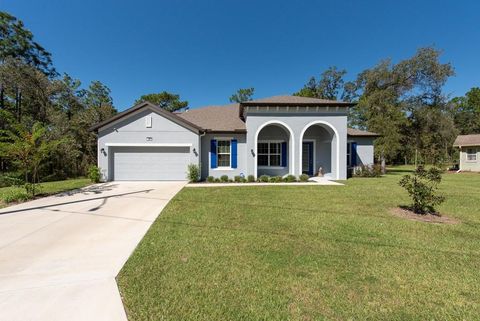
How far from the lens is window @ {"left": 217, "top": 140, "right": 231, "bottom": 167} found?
46.0 feet

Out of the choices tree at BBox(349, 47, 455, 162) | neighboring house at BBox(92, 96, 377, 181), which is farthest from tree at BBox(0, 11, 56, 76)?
tree at BBox(349, 47, 455, 162)

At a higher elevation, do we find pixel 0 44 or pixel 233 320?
pixel 0 44

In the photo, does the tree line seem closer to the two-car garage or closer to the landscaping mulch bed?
the two-car garage

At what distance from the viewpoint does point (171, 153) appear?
13234 millimetres

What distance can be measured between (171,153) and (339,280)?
11.9 meters

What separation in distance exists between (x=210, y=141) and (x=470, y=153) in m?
27.3

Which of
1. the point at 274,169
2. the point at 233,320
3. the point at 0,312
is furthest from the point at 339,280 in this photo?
the point at 274,169

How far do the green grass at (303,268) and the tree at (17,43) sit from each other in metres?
27.2

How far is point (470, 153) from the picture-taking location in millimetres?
21938

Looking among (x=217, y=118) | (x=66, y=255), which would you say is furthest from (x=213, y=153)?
(x=66, y=255)

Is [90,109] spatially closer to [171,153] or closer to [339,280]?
[171,153]

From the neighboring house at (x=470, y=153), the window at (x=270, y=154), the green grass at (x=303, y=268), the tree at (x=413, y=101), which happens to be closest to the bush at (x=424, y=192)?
the green grass at (x=303, y=268)

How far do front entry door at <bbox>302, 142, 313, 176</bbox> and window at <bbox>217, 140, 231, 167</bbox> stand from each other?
5.80 m

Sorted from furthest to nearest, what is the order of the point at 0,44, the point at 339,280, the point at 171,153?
the point at 0,44
the point at 171,153
the point at 339,280
